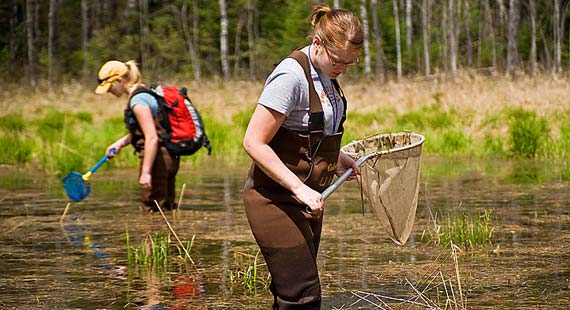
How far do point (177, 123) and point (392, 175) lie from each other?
4.19m

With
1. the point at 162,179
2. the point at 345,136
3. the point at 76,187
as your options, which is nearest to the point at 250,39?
the point at 345,136

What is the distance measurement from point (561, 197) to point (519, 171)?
274cm

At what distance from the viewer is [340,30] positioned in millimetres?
4277

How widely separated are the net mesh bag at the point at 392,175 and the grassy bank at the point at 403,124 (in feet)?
28.6

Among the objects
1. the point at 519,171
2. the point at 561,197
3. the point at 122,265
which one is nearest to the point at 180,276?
the point at 122,265

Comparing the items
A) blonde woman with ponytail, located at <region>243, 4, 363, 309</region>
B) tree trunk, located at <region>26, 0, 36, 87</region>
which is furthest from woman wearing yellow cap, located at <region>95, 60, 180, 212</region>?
tree trunk, located at <region>26, 0, 36, 87</region>

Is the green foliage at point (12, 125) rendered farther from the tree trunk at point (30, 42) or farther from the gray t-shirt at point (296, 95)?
the tree trunk at point (30, 42)

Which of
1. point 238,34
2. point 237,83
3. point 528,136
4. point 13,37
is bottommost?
point 528,136

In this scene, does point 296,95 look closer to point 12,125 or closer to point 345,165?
point 345,165

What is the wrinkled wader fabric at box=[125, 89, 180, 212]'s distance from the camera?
896cm

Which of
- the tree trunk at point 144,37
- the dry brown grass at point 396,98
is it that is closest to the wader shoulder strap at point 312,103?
the dry brown grass at point 396,98

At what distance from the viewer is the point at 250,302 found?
5660 millimetres

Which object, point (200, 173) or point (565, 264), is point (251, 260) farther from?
point (200, 173)

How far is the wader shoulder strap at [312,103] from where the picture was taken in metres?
4.34
